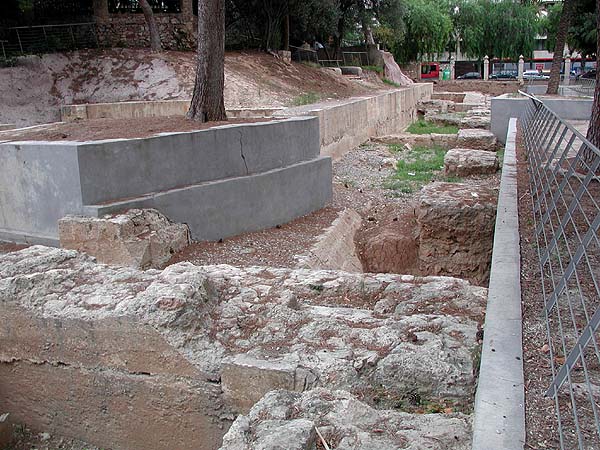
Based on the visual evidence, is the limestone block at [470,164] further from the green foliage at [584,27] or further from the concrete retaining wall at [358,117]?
the green foliage at [584,27]

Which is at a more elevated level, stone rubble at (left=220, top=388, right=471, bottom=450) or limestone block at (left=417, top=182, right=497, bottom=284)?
stone rubble at (left=220, top=388, right=471, bottom=450)

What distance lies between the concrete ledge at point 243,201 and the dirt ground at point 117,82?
286 inches

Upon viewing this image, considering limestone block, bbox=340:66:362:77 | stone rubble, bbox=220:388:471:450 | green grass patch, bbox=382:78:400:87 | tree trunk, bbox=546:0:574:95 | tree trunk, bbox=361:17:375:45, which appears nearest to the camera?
stone rubble, bbox=220:388:471:450

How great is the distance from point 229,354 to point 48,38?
20.5 meters

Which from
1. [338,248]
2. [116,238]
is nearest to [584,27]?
[338,248]

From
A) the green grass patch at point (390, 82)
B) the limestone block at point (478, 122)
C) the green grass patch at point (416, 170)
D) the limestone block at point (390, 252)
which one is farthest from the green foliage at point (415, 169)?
the green grass patch at point (390, 82)

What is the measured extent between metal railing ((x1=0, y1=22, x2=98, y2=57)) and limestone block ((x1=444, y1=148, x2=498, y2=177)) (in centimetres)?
1442

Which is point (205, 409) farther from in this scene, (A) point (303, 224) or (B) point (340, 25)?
(B) point (340, 25)

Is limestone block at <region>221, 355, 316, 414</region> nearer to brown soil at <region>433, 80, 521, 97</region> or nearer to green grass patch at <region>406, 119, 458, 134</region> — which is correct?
green grass patch at <region>406, 119, 458, 134</region>

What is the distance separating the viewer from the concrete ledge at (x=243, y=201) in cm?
761

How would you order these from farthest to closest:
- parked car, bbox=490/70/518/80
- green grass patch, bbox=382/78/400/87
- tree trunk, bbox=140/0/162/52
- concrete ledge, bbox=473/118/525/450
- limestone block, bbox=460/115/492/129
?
parked car, bbox=490/70/518/80, green grass patch, bbox=382/78/400/87, tree trunk, bbox=140/0/162/52, limestone block, bbox=460/115/492/129, concrete ledge, bbox=473/118/525/450

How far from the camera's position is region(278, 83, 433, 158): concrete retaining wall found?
14.4m

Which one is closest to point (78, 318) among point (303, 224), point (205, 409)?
point (205, 409)

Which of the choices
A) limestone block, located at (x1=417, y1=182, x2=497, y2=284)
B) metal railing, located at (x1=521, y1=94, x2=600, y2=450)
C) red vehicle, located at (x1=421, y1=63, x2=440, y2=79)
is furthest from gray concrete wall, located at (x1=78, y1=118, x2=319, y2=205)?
red vehicle, located at (x1=421, y1=63, x2=440, y2=79)
